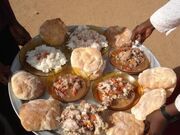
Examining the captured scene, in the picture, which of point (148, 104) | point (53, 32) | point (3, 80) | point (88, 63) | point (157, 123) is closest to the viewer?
point (157, 123)

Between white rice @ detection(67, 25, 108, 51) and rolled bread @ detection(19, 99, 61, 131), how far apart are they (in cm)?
52

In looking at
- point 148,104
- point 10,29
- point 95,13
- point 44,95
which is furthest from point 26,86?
point 95,13

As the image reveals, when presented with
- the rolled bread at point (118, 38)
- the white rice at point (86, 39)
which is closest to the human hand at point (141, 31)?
the rolled bread at point (118, 38)

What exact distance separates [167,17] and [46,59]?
0.81 metres

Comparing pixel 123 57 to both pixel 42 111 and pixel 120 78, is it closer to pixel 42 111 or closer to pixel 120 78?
pixel 120 78

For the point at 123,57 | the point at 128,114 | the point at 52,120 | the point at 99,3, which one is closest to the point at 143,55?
→ the point at 123,57

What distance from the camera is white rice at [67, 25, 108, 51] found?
2.62 m

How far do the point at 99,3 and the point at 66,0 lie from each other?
40cm

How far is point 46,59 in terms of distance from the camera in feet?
8.18

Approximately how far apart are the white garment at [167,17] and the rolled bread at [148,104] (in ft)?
1.50

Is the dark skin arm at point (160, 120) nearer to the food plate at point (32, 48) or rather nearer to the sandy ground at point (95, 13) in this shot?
the food plate at point (32, 48)

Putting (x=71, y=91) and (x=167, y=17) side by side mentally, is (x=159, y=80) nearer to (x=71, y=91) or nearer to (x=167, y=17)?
(x=167, y=17)

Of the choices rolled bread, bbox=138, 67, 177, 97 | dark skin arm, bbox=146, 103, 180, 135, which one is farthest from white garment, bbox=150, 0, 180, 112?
dark skin arm, bbox=146, 103, 180, 135

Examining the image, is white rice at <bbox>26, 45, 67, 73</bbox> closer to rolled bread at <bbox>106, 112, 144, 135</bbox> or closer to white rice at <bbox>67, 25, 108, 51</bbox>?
white rice at <bbox>67, 25, 108, 51</bbox>
